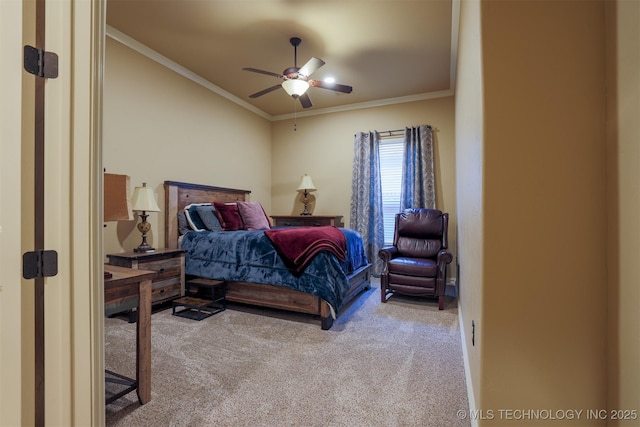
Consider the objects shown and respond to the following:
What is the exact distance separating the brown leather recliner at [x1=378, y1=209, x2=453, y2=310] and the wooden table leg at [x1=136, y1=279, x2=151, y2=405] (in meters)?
2.51

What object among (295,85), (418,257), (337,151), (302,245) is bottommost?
(418,257)

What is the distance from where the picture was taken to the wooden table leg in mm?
1572

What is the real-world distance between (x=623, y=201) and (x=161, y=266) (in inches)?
136

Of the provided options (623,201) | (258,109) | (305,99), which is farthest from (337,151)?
(623,201)

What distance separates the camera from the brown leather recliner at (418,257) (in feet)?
10.7

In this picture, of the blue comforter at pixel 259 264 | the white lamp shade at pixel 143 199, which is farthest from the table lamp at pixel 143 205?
the blue comforter at pixel 259 264

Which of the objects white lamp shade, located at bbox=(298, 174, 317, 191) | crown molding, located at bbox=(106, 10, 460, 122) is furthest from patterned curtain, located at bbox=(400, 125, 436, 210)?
white lamp shade, located at bbox=(298, 174, 317, 191)

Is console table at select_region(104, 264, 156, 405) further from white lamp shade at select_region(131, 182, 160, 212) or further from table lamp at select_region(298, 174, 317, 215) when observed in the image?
table lamp at select_region(298, 174, 317, 215)

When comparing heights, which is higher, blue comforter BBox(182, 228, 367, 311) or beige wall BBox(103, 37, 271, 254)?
beige wall BBox(103, 37, 271, 254)

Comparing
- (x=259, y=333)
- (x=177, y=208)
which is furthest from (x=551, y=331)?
(x=177, y=208)

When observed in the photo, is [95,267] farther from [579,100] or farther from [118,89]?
[118,89]

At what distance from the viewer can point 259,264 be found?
3.01 m

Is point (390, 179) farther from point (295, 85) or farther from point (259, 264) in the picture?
point (259, 264)

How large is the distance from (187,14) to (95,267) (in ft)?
9.12
